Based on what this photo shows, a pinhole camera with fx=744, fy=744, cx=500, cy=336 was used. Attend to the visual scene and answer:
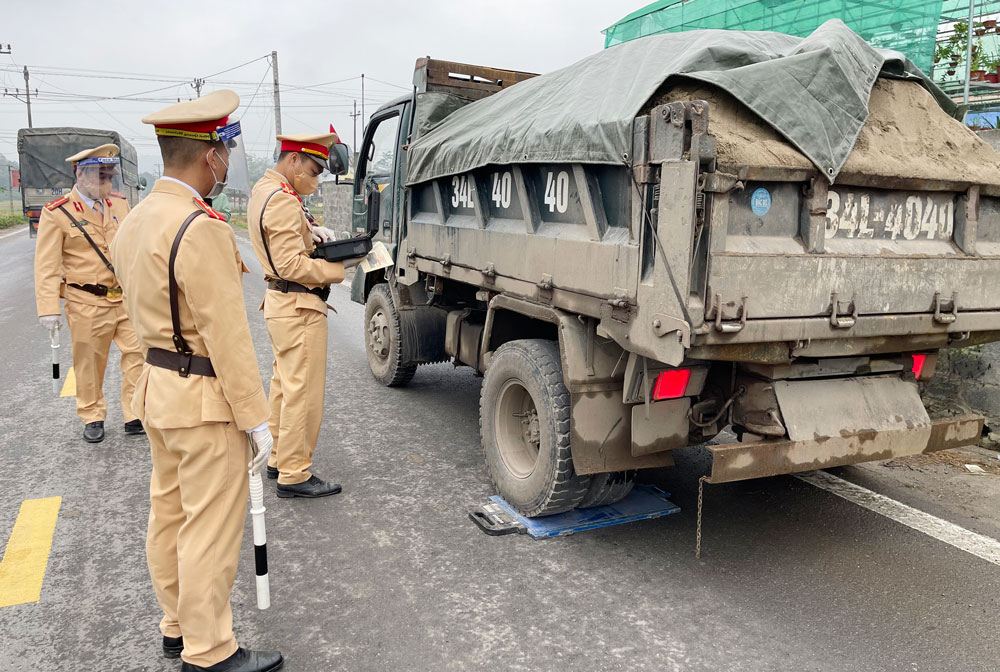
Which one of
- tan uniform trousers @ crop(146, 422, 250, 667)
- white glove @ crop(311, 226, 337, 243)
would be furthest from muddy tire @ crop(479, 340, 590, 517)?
tan uniform trousers @ crop(146, 422, 250, 667)

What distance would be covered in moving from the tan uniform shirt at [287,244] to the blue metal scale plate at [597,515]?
1606mm

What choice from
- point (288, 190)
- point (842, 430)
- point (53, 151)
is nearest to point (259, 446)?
point (288, 190)

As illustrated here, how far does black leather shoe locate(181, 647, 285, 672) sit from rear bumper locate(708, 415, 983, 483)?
186cm

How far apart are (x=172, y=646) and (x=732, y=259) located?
2568mm

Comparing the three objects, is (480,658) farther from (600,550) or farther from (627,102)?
(627,102)

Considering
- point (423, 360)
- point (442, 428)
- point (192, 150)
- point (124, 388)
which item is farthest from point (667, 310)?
point (124, 388)

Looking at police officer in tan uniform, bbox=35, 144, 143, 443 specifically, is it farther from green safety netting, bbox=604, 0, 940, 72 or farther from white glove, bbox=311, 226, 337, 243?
green safety netting, bbox=604, 0, 940, 72

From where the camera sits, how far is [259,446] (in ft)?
8.30

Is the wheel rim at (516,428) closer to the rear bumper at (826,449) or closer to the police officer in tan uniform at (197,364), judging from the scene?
the rear bumper at (826,449)

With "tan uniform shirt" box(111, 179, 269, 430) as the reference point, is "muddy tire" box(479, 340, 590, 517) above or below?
below

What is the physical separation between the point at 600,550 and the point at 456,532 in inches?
29.5

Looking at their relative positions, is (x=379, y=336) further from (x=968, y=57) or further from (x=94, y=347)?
(x=968, y=57)

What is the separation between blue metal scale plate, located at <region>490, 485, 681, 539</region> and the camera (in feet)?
12.6

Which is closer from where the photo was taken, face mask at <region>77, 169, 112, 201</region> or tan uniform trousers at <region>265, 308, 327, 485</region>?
tan uniform trousers at <region>265, 308, 327, 485</region>
